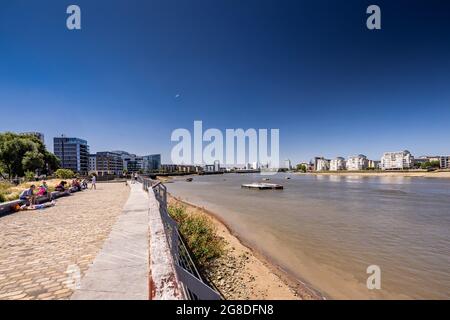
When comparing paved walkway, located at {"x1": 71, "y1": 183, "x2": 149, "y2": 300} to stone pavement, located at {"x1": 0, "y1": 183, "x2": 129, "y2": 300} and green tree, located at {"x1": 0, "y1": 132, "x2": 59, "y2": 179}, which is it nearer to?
stone pavement, located at {"x1": 0, "y1": 183, "x2": 129, "y2": 300}

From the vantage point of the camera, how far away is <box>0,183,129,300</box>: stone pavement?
139 inches

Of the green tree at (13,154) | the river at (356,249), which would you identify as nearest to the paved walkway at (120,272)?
the river at (356,249)

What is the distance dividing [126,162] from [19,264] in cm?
20025

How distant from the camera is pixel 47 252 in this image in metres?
5.19

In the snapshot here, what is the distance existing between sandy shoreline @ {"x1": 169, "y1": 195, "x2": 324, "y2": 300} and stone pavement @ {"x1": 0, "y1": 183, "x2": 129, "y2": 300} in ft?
13.2

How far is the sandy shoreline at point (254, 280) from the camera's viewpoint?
21.5 ft

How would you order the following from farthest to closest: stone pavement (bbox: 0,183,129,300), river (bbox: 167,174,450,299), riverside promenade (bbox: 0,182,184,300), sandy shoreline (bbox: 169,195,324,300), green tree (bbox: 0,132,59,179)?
green tree (bbox: 0,132,59,179)
river (bbox: 167,174,450,299)
sandy shoreline (bbox: 169,195,324,300)
stone pavement (bbox: 0,183,129,300)
riverside promenade (bbox: 0,182,184,300)

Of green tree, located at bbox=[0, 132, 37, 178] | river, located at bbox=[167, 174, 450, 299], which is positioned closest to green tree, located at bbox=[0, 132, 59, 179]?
green tree, located at bbox=[0, 132, 37, 178]

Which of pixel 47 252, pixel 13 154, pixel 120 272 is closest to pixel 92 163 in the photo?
pixel 13 154

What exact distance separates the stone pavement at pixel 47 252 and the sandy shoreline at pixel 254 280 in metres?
4.03

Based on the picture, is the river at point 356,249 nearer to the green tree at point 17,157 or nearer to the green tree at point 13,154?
the green tree at point 17,157
